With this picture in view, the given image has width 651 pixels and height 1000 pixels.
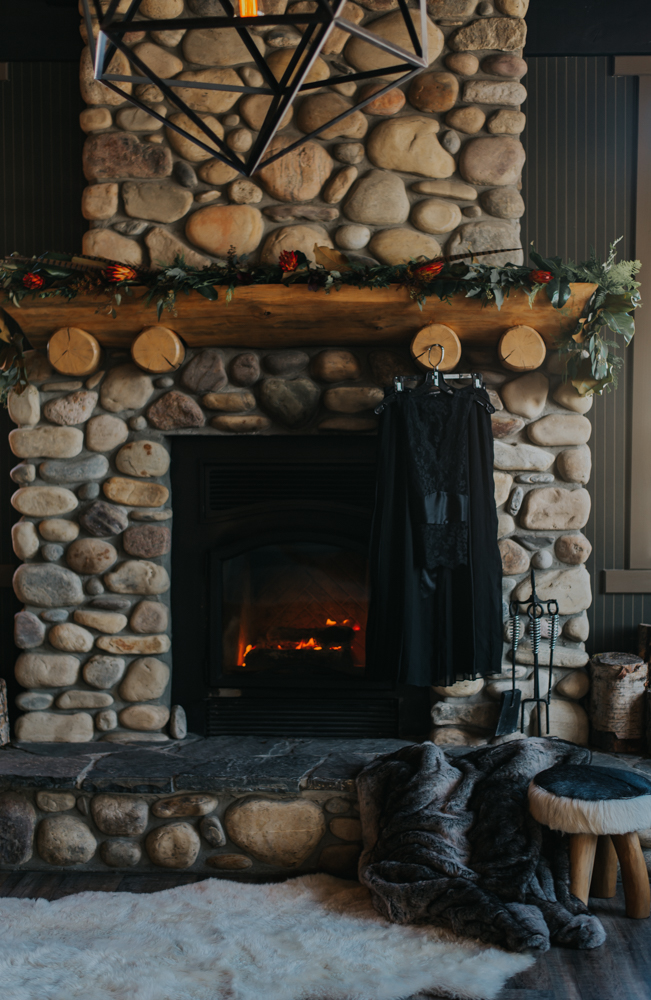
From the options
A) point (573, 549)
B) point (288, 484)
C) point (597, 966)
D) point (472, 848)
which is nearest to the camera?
point (597, 966)

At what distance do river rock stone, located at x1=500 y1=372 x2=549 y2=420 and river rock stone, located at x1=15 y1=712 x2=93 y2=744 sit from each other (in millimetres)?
1988

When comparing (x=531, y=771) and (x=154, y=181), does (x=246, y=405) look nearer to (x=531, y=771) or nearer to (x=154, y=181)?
(x=154, y=181)

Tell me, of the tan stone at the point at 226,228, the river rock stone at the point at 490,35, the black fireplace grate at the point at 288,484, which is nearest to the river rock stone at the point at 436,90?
the river rock stone at the point at 490,35

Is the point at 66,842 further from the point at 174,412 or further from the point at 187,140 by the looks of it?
the point at 187,140

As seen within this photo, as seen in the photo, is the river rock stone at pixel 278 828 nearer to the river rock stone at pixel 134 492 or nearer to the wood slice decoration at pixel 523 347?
the river rock stone at pixel 134 492

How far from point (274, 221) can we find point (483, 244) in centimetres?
77

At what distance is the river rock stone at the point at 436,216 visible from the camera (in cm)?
268

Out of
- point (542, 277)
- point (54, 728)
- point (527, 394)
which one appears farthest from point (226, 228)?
point (54, 728)

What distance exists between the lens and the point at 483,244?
2.68 meters

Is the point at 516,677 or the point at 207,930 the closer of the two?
the point at 207,930

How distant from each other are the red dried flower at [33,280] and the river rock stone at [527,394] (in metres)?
1.70

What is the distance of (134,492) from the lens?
9.20ft

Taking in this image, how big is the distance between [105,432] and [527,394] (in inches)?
62.2

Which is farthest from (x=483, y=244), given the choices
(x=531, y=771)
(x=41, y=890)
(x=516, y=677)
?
(x=41, y=890)
